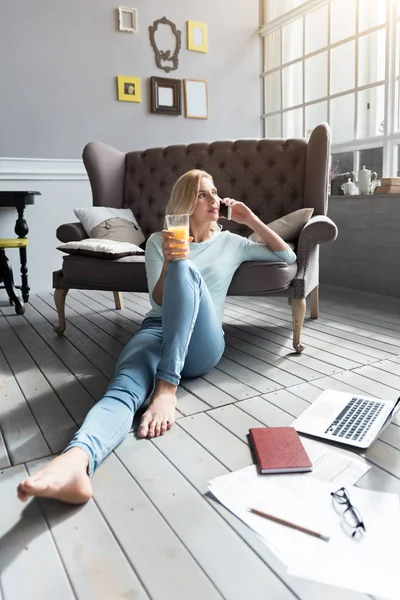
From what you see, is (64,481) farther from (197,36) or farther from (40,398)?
(197,36)

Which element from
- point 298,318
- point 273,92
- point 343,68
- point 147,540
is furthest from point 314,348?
point 273,92

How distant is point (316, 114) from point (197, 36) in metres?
1.20

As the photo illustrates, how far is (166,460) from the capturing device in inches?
51.6

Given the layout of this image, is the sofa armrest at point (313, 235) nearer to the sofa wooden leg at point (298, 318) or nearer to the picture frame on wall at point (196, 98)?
the sofa wooden leg at point (298, 318)

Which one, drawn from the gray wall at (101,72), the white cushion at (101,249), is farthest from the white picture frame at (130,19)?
the white cushion at (101,249)

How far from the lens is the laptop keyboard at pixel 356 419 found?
140 centimetres

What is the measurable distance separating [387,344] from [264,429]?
3.70ft

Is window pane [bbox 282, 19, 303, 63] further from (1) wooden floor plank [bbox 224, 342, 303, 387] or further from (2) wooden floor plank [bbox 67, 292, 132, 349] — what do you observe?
(1) wooden floor plank [bbox 224, 342, 303, 387]

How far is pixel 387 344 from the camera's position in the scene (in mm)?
2303

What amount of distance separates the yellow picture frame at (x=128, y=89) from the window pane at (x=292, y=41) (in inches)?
51.0

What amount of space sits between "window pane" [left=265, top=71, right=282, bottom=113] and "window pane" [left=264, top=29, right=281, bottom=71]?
80 mm

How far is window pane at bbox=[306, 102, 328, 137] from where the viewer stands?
13.2ft

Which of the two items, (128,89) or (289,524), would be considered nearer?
(289,524)

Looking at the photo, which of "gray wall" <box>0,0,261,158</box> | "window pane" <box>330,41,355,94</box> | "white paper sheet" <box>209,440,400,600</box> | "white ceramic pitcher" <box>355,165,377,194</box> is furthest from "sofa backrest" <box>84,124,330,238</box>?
"white paper sheet" <box>209,440,400,600</box>
